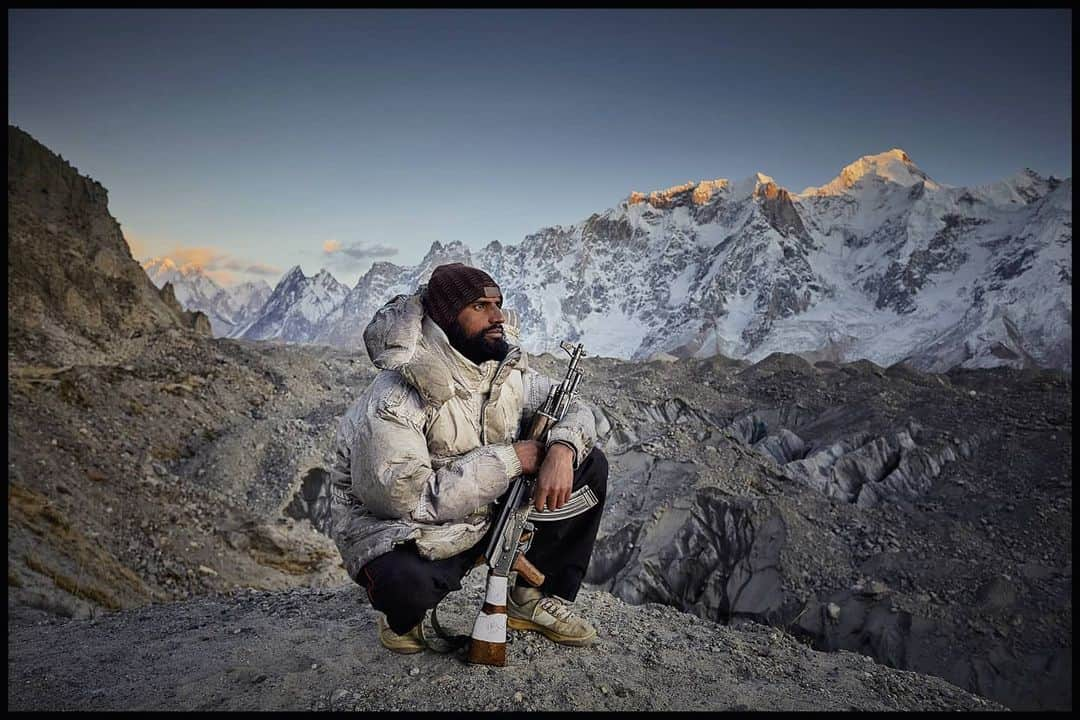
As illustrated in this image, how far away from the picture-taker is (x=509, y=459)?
117 inches

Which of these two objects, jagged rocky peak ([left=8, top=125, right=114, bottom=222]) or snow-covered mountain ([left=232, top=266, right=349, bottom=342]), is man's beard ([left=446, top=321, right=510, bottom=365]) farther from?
snow-covered mountain ([left=232, top=266, right=349, bottom=342])

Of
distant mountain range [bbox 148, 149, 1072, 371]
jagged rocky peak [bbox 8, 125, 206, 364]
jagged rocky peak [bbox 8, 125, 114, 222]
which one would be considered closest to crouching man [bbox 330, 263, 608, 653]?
jagged rocky peak [bbox 8, 125, 206, 364]

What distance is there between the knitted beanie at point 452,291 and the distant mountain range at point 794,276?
2559 inches

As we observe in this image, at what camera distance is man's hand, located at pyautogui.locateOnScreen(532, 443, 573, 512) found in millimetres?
3027

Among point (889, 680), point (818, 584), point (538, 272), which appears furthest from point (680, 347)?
point (889, 680)

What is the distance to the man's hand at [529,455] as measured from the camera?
10.1ft

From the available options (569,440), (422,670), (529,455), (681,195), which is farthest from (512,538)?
(681,195)

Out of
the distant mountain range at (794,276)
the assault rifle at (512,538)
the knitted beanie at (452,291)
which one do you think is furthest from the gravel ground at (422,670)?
the distant mountain range at (794,276)

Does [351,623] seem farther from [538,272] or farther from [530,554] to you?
[538,272]

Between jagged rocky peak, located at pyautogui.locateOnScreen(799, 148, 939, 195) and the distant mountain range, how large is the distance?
0.43 m

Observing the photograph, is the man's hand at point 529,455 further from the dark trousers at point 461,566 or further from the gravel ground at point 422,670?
the gravel ground at point 422,670

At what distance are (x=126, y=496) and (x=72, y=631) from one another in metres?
5.50

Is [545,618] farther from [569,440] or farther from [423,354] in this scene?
[423,354]

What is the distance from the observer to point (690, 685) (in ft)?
10.9
